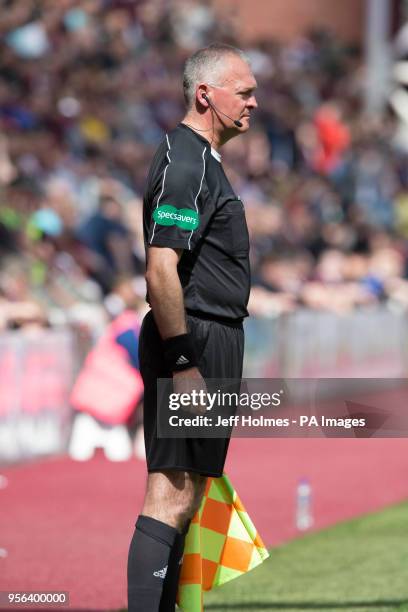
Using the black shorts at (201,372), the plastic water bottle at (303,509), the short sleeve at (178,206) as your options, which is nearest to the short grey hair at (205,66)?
the short sleeve at (178,206)

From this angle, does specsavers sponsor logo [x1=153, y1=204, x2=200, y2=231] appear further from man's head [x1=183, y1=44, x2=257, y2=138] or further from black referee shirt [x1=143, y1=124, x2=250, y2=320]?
man's head [x1=183, y1=44, x2=257, y2=138]

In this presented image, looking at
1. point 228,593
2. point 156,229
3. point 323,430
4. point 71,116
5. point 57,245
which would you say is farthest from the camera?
point 71,116

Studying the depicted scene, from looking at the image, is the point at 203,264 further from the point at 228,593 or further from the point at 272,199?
the point at 272,199

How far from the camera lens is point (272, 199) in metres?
19.7

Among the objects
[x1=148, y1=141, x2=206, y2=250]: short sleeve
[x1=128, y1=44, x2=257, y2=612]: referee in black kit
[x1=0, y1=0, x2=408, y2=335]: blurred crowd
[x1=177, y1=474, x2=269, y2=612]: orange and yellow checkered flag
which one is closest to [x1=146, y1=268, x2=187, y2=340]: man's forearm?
[x1=128, y1=44, x2=257, y2=612]: referee in black kit

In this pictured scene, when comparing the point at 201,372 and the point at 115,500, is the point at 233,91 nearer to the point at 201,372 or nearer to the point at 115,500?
the point at 201,372

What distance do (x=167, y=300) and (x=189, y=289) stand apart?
0.74 ft

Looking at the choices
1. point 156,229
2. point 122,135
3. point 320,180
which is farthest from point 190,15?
point 156,229

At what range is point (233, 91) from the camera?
455cm

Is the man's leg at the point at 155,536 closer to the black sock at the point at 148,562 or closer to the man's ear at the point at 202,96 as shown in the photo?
the black sock at the point at 148,562

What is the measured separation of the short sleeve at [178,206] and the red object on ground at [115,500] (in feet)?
7.50

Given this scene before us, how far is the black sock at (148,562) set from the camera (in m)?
4.39

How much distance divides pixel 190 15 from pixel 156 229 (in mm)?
17258

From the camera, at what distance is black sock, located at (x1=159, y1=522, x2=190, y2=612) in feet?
15.0
